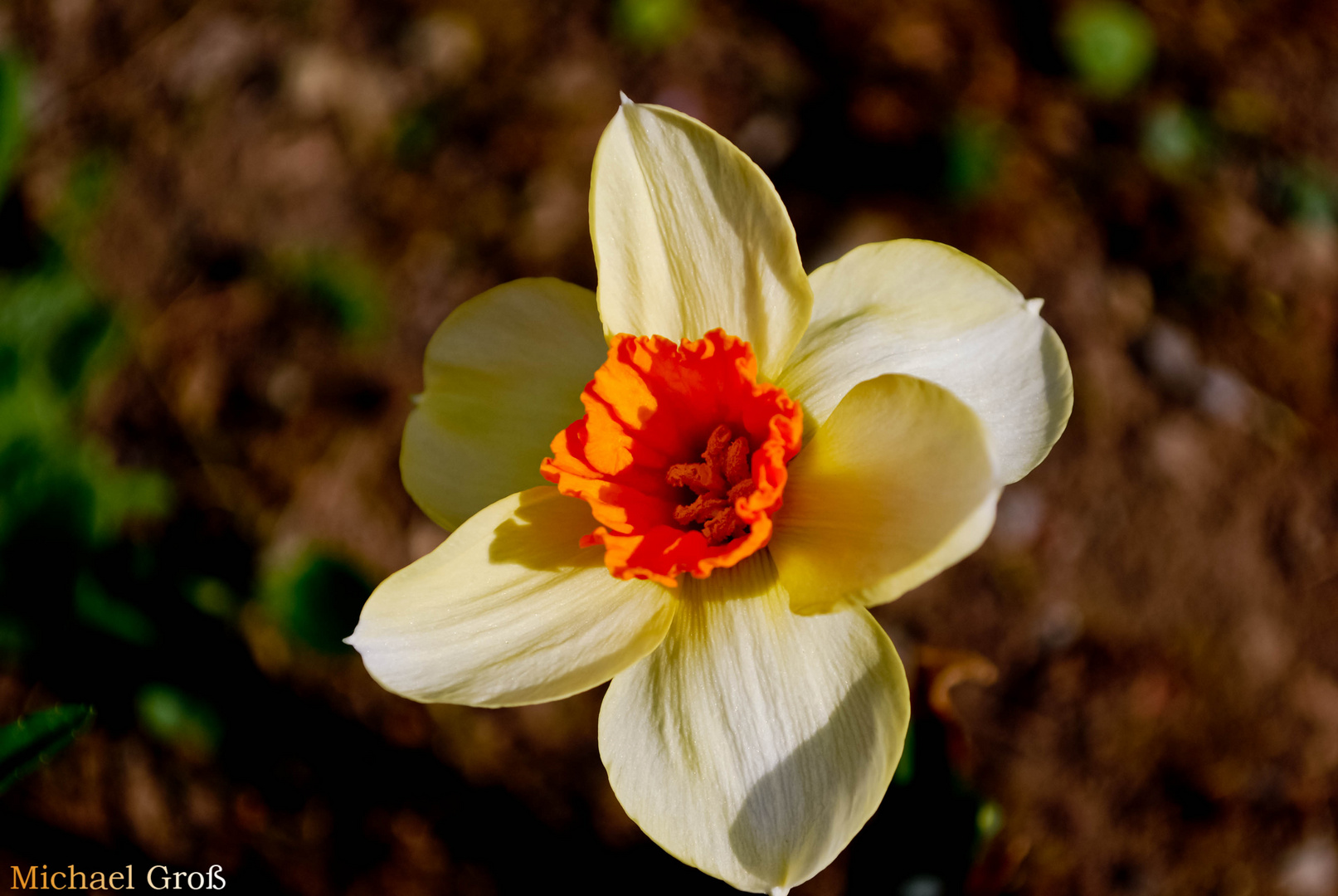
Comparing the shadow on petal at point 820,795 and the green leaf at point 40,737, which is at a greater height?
the green leaf at point 40,737

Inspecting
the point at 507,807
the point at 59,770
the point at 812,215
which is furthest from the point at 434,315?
the point at 59,770

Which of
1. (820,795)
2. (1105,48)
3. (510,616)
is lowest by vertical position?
(1105,48)

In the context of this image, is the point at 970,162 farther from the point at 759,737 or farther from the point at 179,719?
the point at 179,719

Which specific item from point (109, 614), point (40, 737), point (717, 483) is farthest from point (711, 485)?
point (109, 614)

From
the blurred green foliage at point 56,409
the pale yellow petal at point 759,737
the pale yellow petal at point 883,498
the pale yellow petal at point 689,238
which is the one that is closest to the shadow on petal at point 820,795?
the pale yellow petal at point 759,737

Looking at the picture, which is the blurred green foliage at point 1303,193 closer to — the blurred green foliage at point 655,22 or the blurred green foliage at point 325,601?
the blurred green foliage at point 655,22

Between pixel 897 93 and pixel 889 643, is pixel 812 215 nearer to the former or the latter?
pixel 897 93
